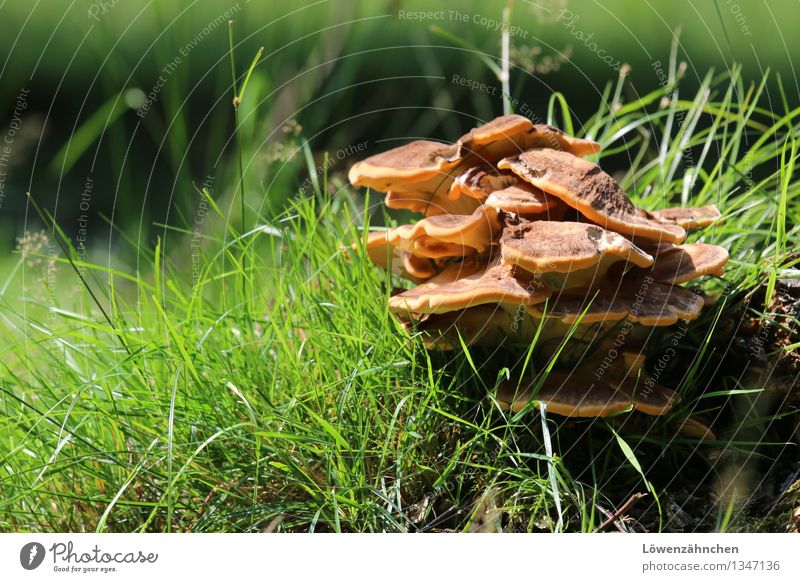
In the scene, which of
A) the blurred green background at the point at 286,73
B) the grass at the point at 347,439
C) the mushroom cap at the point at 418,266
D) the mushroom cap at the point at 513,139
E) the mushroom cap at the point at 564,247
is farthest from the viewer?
the blurred green background at the point at 286,73

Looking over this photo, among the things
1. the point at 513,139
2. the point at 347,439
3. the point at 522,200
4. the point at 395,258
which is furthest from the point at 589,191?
the point at 347,439

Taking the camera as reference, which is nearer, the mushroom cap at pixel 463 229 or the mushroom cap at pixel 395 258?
the mushroom cap at pixel 463 229

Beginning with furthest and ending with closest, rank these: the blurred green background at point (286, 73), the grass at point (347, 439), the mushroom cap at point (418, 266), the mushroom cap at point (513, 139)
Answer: the blurred green background at point (286, 73) < the mushroom cap at point (418, 266) < the mushroom cap at point (513, 139) < the grass at point (347, 439)

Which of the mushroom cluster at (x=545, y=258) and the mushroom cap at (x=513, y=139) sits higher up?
the mushroom cap at (x=513, y=139)

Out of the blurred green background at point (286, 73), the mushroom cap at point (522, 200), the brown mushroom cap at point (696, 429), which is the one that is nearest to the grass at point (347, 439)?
the brown mushroom cap at point (696, 429)

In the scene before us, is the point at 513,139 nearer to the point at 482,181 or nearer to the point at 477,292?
the point at 482,181

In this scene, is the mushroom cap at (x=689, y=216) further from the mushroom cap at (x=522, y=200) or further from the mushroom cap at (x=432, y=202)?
the mushroom cap at (x=432, y=202)
